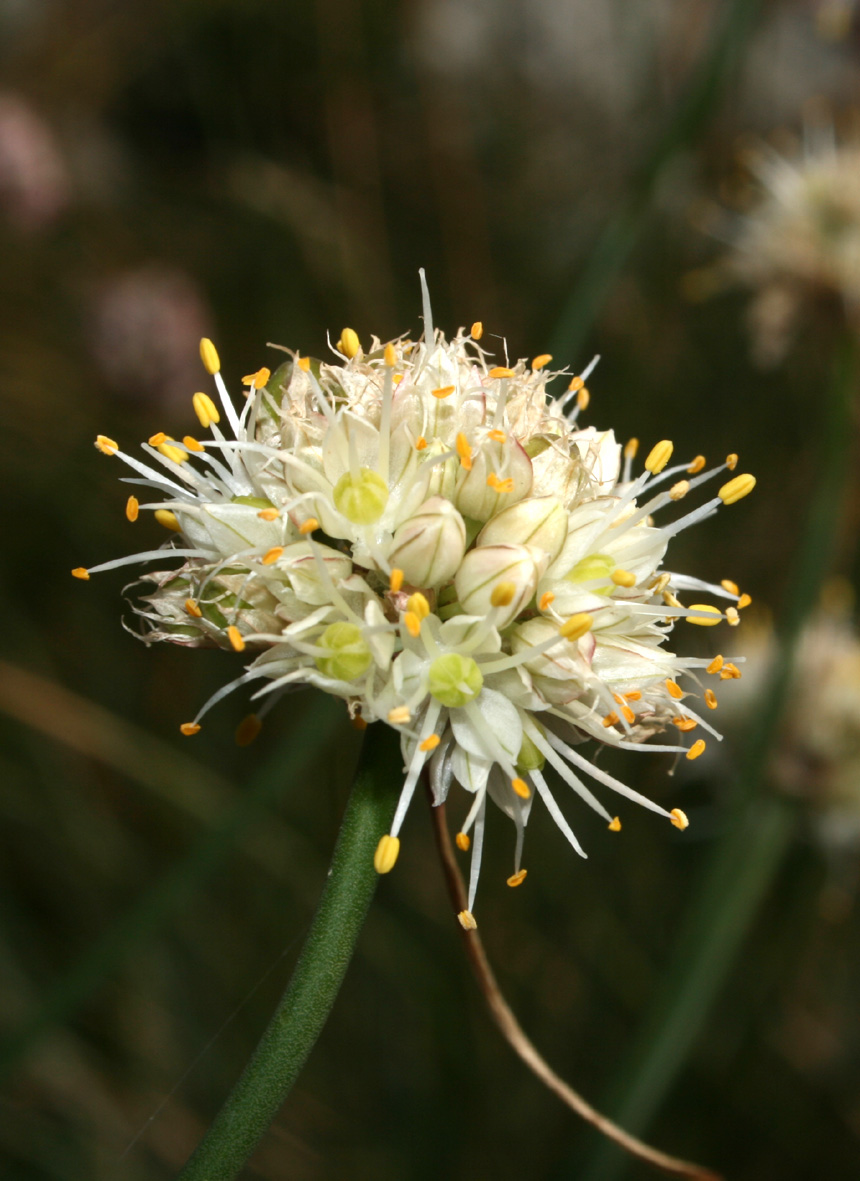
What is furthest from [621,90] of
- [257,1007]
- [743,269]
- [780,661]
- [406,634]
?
[406,634]

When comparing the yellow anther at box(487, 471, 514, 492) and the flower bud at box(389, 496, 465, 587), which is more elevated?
the yellow anther at box(487, 471, 514, 492)

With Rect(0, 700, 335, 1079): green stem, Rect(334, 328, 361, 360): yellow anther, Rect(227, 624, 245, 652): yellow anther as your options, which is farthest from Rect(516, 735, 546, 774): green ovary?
Rect(0, 700, 335, 1079): green stem

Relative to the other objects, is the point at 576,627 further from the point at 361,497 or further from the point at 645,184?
the point at 645,184

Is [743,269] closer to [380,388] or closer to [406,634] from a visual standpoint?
[380,388]

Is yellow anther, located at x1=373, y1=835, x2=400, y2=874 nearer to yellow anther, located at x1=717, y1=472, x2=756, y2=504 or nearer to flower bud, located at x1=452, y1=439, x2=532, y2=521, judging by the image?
flower bud, located at x1=452, y1=439, x2=532, y2=521

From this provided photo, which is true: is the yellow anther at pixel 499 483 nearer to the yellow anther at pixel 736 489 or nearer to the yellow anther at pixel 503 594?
the yellow anther at pixel 503 594

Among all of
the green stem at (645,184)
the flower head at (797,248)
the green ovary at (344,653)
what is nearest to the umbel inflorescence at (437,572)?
the green ovary at (344,653)

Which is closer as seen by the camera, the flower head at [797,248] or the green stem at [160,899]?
the green stem at [160,899]
